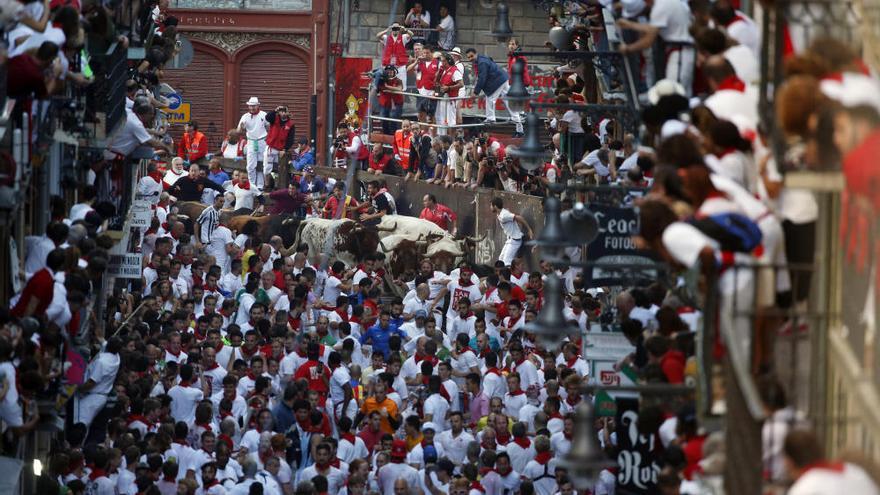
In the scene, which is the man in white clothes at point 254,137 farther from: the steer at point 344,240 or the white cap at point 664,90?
the white cap at point 664,90

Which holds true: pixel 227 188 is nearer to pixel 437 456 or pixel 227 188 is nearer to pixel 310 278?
pixel 310 278

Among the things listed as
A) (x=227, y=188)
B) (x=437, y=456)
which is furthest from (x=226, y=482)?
(x=227, y=188)

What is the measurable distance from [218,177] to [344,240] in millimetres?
5979

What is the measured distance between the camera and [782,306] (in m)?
12.5

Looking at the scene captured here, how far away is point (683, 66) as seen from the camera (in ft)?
56.6

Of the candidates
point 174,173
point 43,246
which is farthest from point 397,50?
point 43,246

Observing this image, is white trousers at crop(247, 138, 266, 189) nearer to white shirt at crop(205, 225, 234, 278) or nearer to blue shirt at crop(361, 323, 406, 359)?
white shirt at crop(205, 225, 234, 278)

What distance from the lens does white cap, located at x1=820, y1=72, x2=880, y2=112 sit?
33.2 feet

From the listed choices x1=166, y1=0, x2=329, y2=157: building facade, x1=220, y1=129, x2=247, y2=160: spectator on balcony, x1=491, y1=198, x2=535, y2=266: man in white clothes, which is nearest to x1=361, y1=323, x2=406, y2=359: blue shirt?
x1=491, y1=198, x2=535, y2=266: man in white clothes

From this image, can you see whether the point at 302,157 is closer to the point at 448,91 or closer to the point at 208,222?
the point at 448,91

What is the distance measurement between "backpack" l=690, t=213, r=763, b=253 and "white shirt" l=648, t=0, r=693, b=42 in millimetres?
5121

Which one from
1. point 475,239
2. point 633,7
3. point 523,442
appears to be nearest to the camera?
point 633,7

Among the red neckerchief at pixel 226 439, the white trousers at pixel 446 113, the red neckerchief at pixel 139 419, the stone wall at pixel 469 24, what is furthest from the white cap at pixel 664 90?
the stone wall at pixel 469 24

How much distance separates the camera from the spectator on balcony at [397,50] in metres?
42.9
